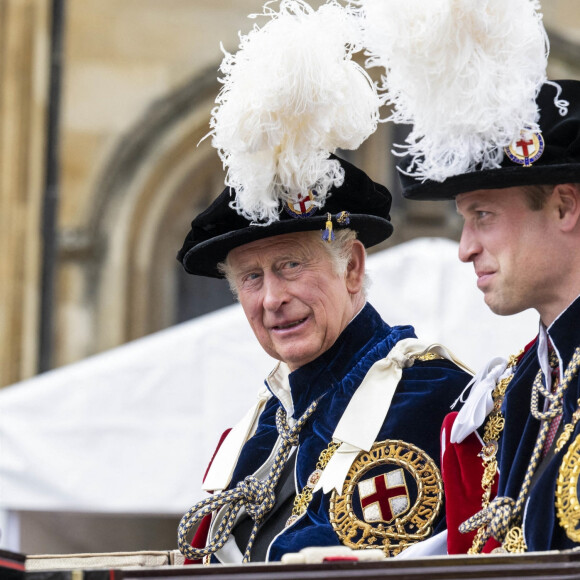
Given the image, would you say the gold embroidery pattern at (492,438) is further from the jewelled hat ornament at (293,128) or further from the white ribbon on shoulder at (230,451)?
the white ribbon on shoulder at (230,451)

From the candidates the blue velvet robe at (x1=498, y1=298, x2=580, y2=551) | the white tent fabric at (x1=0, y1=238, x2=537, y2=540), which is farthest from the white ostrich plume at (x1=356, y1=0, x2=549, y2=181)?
the white tent fabric at (x1=0, y1=238, x2=537, y2=540)

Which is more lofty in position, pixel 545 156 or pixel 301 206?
pixel 301 206

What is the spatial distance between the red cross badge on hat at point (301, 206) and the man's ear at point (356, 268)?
226 mm

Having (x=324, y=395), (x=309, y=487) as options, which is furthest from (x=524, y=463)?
(x=324, y=395)

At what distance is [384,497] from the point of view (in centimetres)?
318

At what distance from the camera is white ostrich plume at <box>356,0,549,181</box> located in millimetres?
2725

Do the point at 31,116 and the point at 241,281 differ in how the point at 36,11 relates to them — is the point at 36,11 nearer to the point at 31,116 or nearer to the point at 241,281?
the point at 31,116

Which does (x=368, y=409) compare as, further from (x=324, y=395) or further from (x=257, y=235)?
(x=257, y=235)

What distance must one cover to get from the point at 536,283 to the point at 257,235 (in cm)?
100

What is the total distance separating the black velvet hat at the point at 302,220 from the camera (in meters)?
3.45

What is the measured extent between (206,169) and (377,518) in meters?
6.77

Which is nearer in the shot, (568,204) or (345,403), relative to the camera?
(568,204)

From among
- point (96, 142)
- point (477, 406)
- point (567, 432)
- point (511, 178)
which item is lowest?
point (567, 432)

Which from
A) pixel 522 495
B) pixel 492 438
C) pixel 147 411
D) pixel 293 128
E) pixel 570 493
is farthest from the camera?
pixel 147 411
